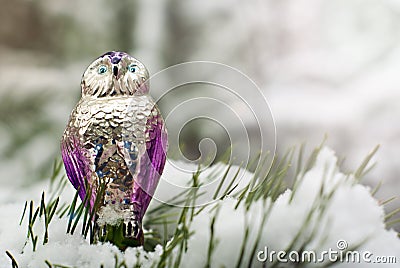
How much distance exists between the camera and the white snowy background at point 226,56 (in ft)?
3.07

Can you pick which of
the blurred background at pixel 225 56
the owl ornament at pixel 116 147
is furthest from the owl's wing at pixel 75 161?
the blurred background at pixel 225 56

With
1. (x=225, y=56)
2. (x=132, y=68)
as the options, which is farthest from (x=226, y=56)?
(x=132, y=68)

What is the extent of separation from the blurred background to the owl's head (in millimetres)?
504

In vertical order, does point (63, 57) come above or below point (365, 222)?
above

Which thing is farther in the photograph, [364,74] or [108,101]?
[364,74]

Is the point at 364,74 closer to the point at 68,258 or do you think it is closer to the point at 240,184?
the point at 240,184

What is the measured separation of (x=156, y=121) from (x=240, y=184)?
9cm

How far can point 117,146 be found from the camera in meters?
0.40

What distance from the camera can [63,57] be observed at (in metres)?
1.05

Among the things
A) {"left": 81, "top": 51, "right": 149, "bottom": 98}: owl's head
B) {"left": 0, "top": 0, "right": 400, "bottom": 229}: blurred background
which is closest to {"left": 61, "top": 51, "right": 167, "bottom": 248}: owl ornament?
{"left": 81, "top": 51, "right": 149, "bottom": 98}: owl's head

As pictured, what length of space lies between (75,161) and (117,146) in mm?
35

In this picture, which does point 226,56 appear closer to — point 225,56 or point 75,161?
point 225,56

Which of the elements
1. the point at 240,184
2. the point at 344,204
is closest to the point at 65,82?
the point at 240,184

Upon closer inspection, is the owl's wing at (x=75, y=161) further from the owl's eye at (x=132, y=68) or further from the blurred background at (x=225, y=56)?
the blurred background at (x=225, y=56)
